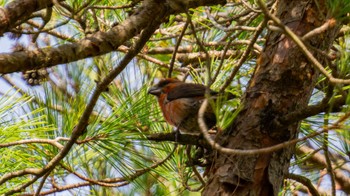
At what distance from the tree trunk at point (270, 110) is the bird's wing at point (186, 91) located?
0.68 m

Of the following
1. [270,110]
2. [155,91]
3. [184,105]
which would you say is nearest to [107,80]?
[270,110]

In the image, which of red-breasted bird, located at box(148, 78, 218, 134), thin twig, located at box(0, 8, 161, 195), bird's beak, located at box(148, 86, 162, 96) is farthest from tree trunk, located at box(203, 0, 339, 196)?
bird's beak, located at box(148, 86, 162, 96)

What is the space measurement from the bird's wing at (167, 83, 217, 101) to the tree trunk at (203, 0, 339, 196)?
68 cm

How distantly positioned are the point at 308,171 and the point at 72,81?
150cm

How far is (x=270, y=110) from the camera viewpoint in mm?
2557

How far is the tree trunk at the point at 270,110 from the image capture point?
249 centimetres

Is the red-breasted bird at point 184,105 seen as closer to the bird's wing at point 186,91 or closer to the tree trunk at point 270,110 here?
the bird's wing at point 186,91

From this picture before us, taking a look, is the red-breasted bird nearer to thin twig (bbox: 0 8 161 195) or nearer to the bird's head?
the bird's head

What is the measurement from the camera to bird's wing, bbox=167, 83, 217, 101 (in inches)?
132

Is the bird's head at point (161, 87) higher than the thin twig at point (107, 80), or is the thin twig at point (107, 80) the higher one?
the bird's head at point (161, 87)

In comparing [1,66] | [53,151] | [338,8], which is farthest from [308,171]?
[1,66]

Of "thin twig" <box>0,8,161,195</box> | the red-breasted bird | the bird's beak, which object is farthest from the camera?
the bird's beak

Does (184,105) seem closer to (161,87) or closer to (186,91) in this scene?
(186,91)

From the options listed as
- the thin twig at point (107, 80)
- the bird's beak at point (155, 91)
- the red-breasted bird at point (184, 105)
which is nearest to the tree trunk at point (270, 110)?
the thin twig at point (107, 80)
